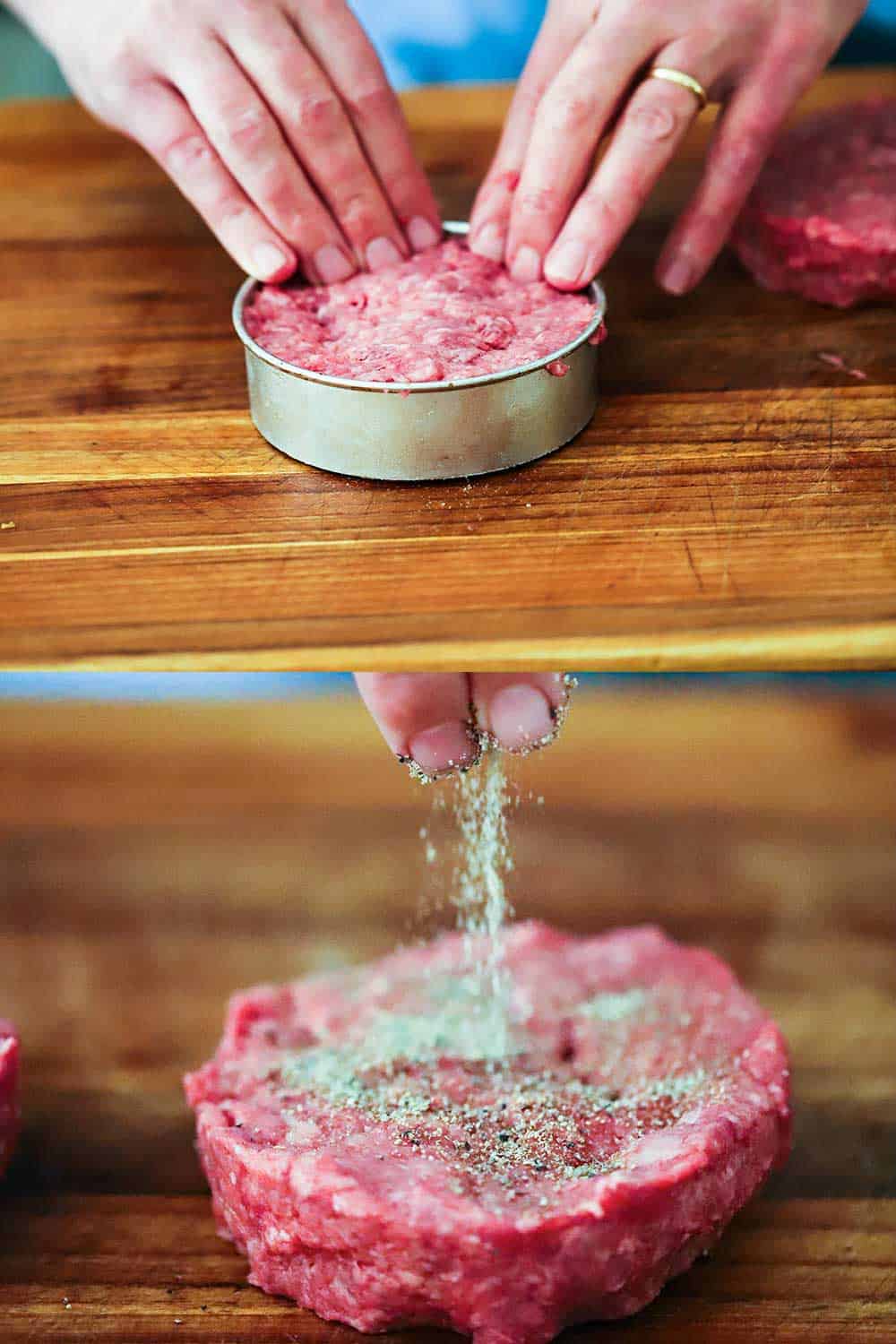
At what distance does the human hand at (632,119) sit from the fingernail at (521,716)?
12.4 inches

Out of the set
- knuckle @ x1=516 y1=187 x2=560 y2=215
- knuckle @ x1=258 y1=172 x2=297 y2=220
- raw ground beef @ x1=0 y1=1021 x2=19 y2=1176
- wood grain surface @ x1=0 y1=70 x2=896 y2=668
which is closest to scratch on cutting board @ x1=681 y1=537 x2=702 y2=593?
→ wood grain surface @ x1=0 y1=70 x2=896 y2=668

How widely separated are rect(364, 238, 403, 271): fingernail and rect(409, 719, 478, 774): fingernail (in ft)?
1.26

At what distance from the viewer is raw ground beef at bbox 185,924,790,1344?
40.8 inches

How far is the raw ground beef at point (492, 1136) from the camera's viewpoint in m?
1.04

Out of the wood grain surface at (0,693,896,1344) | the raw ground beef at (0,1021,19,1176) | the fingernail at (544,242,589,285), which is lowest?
the wood grain surface at (0,693,896,1344)

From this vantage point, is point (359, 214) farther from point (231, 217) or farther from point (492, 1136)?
point (492, 1136)

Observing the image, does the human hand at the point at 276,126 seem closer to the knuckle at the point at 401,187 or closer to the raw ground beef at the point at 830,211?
the knuckle at the point at 401,187

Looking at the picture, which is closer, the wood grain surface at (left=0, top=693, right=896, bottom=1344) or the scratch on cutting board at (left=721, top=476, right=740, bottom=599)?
the scratch on cutting board at (left=721, top=476, right=740, bottom=599)

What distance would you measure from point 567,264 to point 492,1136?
0.66 meters

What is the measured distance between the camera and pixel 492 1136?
1.14m

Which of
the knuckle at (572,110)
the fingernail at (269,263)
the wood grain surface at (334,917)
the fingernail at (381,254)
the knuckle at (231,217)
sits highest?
the knuckle at (231,217)

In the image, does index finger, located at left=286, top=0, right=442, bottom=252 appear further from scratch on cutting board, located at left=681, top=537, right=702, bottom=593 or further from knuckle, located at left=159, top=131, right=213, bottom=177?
scratch on cutting board, located at left=681, top=537, right=702, bottom=593

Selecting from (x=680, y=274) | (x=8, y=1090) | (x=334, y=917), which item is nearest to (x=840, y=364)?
(x=680, y=274)

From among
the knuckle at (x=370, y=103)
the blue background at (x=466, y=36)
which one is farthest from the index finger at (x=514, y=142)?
the blue background at (x=466, y=36)
